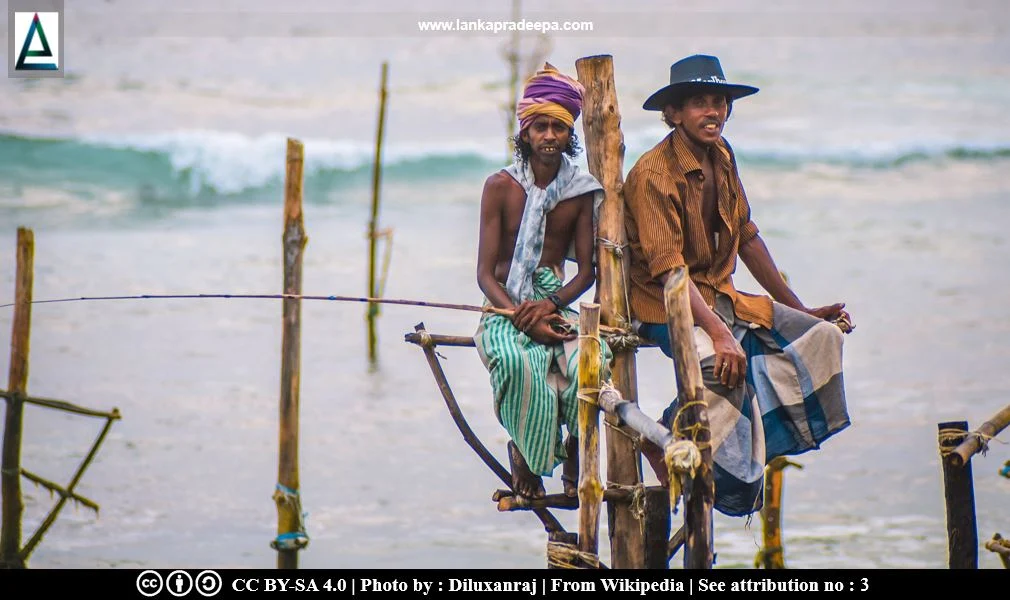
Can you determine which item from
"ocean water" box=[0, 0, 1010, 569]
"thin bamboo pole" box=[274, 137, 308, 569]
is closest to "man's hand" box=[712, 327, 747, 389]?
"ocean water" box=[0, 0, 1010, 569]

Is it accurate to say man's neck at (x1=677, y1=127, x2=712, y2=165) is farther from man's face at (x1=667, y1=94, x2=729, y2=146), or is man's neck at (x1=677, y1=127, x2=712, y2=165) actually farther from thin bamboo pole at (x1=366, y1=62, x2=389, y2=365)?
thin bamboo pole at (x1=366, y1=62, x2=389, y2=365)

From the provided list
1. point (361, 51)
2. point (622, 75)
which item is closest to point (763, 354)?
point (622, 75)

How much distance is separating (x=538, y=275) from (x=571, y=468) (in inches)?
26.6

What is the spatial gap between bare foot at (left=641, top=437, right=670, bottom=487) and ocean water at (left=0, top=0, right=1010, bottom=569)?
6.66ft

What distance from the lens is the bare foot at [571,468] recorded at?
4391 mm

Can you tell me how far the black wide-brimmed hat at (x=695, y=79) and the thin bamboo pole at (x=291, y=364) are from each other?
2845 mm

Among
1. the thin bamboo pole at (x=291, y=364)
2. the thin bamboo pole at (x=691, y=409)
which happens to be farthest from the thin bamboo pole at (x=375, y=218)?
the thin bamboo pole at (x=691, y=409)

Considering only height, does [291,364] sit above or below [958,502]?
above

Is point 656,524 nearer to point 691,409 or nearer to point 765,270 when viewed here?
point 691,409

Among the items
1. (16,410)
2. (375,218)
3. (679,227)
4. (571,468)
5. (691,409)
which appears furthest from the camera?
(375,218)

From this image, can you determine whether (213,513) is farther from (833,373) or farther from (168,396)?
(833,373)

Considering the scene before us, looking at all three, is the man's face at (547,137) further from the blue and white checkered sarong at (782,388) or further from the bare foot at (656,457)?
the bare foot at (656,457)

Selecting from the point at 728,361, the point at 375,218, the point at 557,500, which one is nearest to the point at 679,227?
the point at 728,361

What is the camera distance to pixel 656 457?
4348 mm
